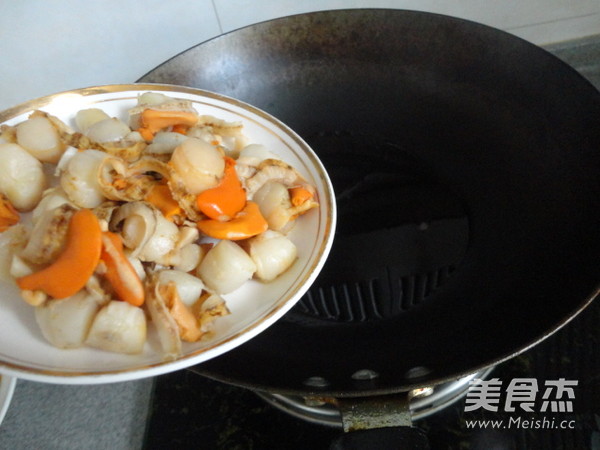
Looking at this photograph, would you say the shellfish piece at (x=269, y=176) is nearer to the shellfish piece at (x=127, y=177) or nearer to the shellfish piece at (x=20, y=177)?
the shellfish piece at (x=127, y=177)

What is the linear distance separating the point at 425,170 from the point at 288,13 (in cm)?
52

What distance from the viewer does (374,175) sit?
960 mm

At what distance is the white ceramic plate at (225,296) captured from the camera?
488 millimetres

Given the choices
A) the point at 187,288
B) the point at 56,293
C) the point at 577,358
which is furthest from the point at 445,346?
the point at 56,293

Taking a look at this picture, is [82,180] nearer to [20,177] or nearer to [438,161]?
[20,177]

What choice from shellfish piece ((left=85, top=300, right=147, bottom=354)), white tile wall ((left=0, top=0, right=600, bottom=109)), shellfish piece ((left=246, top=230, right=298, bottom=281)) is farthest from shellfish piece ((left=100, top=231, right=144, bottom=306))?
white tile wall ((left=0, top=0, right=600, bottom=109))

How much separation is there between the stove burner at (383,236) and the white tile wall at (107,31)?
38 cm

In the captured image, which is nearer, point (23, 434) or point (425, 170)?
point (23, 434)

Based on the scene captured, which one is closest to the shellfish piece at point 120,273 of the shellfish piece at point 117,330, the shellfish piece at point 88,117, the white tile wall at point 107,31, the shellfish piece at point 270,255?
the shellfish piece at point 117,330

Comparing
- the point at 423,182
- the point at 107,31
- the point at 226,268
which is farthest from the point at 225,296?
the point at 107,31

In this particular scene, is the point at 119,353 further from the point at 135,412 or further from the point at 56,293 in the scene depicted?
the point at 135,412

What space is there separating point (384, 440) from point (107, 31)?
3.17 ft

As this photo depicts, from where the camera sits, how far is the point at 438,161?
98 centimetres

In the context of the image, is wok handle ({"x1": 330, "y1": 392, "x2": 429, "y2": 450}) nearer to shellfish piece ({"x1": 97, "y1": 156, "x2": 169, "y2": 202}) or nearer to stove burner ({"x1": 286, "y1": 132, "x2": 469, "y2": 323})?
stove burner ({"x1": 286, "y1": 132, "x2": 469, "y2": 323})
